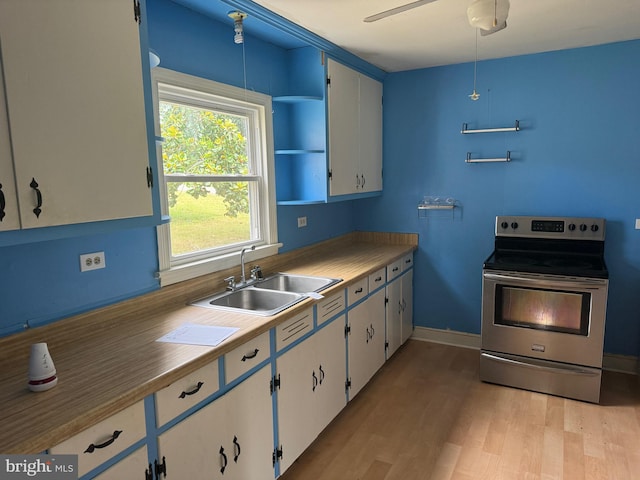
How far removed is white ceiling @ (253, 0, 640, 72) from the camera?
7.63 feet

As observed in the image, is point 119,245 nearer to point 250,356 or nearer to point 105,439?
point 250,356

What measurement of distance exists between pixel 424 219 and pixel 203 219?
2.18 m

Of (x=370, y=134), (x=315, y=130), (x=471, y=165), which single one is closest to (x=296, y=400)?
(x=315, y=130)

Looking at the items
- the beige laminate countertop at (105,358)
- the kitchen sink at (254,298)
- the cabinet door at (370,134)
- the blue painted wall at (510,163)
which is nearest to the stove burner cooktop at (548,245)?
the blue painted wall at (510,163)

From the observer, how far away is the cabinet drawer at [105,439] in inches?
46.8

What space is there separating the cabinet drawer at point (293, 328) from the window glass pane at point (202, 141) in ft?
3.38

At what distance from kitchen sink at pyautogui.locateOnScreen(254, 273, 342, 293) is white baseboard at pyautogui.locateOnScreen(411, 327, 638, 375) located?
1.77m

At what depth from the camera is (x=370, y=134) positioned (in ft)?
12.2

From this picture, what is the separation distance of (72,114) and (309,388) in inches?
67.7

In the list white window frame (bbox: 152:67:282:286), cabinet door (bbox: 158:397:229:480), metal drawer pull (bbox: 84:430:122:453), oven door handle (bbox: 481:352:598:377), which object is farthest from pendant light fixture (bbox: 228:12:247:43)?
oven door handle (bbox: 481:352:598:377)

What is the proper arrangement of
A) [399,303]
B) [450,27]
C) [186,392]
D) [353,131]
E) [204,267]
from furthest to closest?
[399,303] < [353,131] < [450,27] < [204,267] < [186,392]

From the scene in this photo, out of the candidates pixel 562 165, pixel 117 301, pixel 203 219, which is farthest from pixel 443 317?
pixel 117 301

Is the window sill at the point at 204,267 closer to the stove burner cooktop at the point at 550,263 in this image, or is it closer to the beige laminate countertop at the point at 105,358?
the beige laminate countertop at the point at 105,358

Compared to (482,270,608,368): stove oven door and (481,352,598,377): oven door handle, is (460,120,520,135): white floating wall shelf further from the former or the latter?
(481,352,598,377): oven door handle
